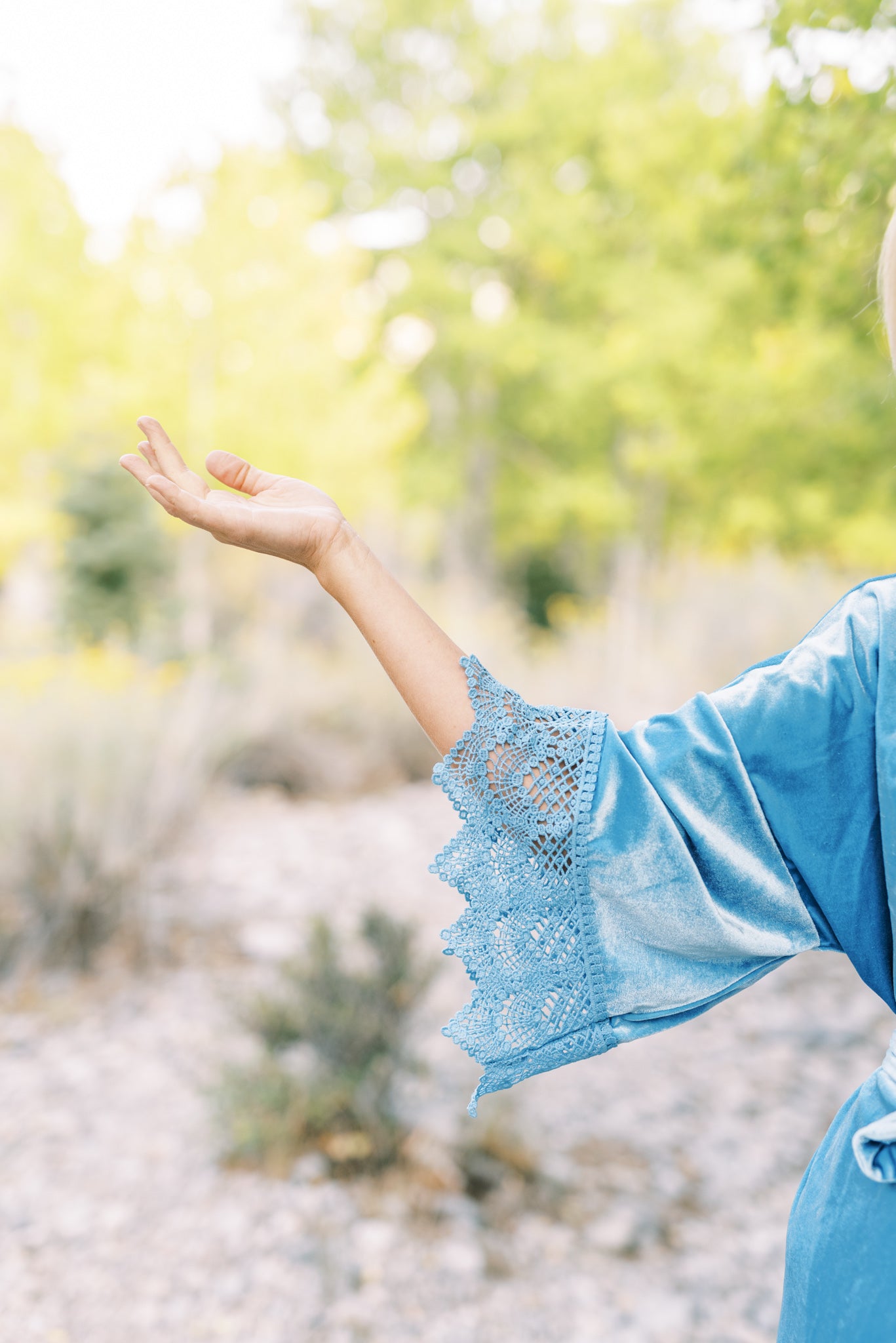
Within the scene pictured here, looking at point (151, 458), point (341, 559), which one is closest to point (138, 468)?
point (151, 458)

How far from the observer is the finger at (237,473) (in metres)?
1.16

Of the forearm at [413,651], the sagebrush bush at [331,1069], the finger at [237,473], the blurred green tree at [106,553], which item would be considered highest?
the blurred green tree at [106,553]

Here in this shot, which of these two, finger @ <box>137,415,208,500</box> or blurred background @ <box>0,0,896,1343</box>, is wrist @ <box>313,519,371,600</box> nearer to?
finger @ <box>137,415,208,500</box>

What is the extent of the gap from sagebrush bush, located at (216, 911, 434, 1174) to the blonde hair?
196cm

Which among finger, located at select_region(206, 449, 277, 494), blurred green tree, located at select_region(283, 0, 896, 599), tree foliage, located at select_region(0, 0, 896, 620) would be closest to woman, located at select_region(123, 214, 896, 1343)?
finger, located at select_region(206, 449, 277, 494)

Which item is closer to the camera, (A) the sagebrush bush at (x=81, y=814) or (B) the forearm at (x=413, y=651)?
(B) the forearm at (x=413, y=651)

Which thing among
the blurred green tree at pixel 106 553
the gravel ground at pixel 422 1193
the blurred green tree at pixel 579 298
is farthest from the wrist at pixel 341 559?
the blurred green tree at pixel 106 553

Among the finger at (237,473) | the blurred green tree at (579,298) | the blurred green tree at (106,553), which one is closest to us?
the finger at (237,473)

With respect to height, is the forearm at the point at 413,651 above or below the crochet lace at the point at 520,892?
above

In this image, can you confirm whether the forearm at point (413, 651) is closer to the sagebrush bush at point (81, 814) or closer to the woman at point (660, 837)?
the woman at point (660, 837)

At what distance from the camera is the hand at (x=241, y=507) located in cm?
106

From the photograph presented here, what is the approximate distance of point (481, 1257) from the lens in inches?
82.4

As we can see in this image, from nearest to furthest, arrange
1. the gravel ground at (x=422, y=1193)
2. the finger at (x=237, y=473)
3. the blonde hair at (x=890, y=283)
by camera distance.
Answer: the blonde hair at (x=890, y=283) < the finger at (x=237, y=473) < the gravel ground at (x=422, y=1193)

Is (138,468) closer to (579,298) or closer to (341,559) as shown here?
(341,559)
